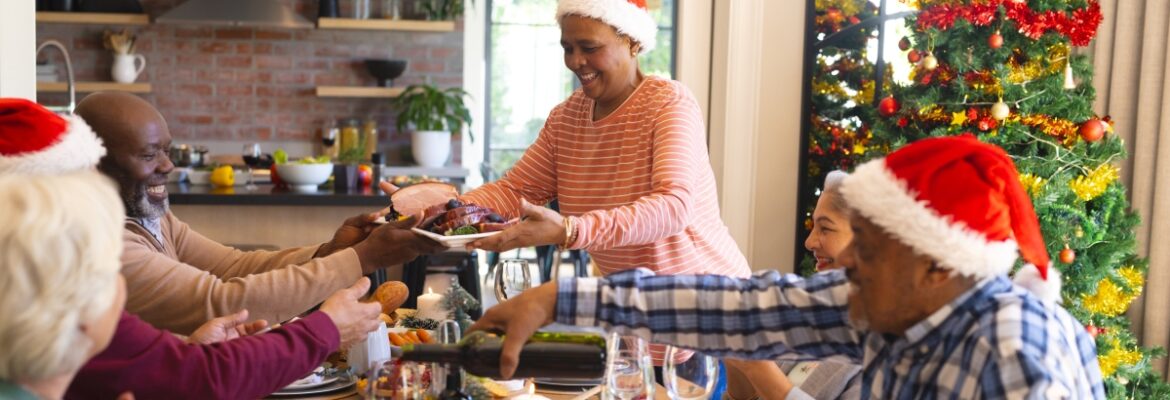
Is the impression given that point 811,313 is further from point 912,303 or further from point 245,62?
point 245,62

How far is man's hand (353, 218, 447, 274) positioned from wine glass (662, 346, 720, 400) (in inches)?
32.8

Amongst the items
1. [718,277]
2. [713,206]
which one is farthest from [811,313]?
[713,206]

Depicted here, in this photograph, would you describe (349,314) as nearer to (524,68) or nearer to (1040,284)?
(1040,284)

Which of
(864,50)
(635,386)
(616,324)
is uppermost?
(864,50)

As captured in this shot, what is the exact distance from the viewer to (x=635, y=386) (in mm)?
1681

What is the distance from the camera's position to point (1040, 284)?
1418 millimetres

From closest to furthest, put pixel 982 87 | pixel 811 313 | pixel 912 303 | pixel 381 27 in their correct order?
pixel 912 303
pixel 811 313
pixel 982 87
pixel 381 27

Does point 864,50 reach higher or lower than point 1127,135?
higher

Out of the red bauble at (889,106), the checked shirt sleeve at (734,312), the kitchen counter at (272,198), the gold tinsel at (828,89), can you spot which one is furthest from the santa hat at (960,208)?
the kitchen counter at (272,198)

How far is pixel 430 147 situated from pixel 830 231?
4966mm

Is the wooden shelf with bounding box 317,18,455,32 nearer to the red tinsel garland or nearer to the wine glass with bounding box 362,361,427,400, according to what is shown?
the red tinsel garland

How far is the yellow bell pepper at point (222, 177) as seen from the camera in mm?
5066

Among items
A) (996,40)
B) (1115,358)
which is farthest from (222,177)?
(1115,358)

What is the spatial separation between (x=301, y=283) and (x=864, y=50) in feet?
10.0
